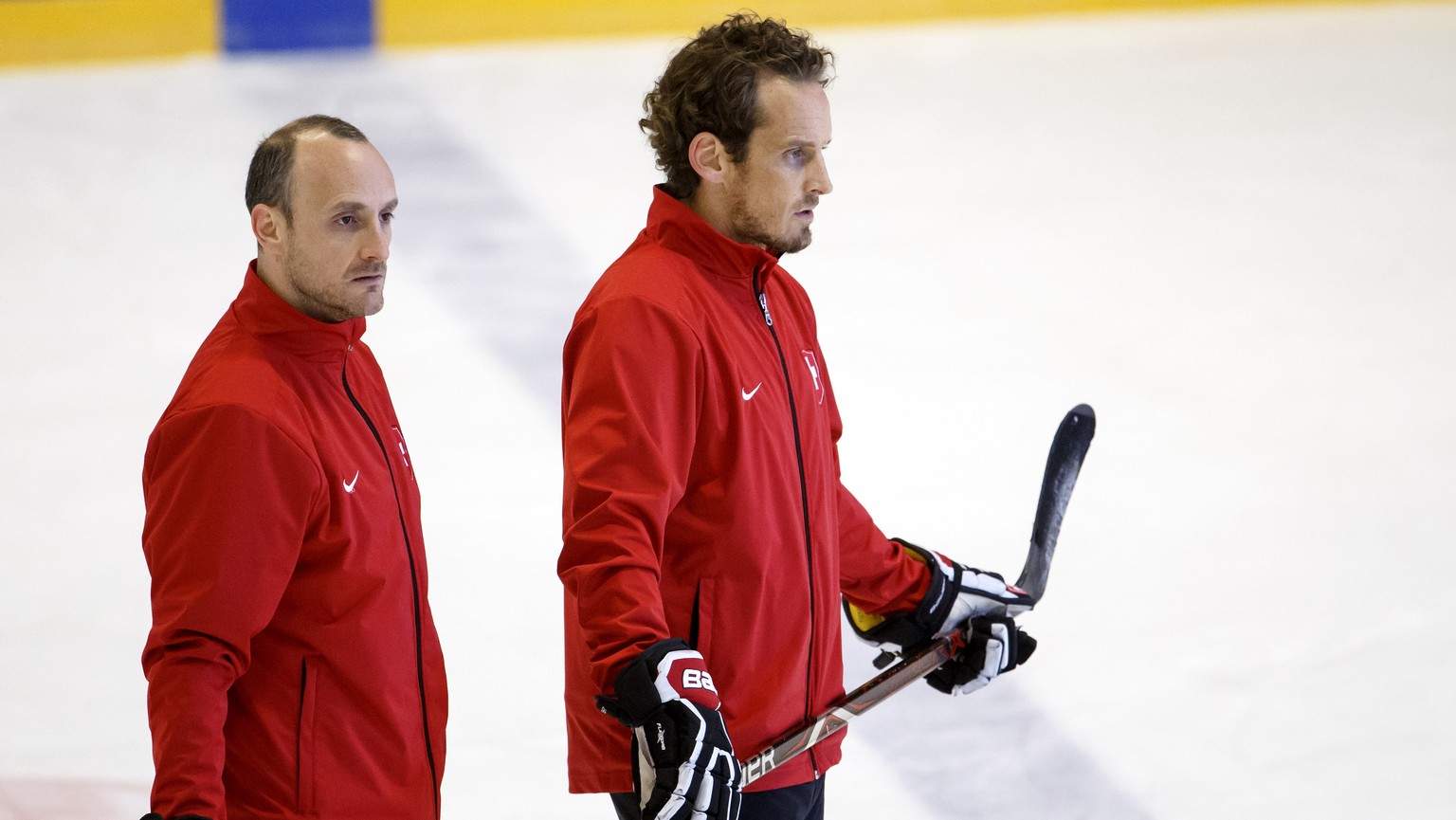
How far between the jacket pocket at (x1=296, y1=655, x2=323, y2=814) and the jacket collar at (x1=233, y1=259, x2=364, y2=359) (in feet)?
0.98

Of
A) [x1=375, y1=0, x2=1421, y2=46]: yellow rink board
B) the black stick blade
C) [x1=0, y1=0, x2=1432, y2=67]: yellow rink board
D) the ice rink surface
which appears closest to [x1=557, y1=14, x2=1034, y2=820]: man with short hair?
the black stick blade

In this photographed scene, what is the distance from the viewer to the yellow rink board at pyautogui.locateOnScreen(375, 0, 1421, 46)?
627cm

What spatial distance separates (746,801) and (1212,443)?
7.29 ft

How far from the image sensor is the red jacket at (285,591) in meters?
1.52

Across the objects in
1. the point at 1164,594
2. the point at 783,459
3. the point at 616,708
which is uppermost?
the point at 783,459

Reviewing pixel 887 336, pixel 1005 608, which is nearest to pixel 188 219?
pixel 887 336

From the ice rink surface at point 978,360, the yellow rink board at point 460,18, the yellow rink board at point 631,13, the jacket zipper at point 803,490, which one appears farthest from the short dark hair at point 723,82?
the yellow rink board at point 460,18

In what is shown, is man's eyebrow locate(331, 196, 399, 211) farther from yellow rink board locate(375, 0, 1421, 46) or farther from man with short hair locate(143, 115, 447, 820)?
yellow rink board locate(375, 0, 1421, 46)

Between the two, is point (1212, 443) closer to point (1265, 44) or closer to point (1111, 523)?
point (1111, 523)

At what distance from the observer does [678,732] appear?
1.60 metres

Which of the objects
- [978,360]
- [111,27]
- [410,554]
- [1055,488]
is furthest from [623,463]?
[111,27]

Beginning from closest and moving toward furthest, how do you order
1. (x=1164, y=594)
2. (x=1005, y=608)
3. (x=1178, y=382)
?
(x=1005, y=608) → (x=1164, y=594) → (x=1178, y=382)

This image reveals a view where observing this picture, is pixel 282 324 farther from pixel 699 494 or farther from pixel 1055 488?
pixel 1055 488

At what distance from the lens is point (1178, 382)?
4.07m
